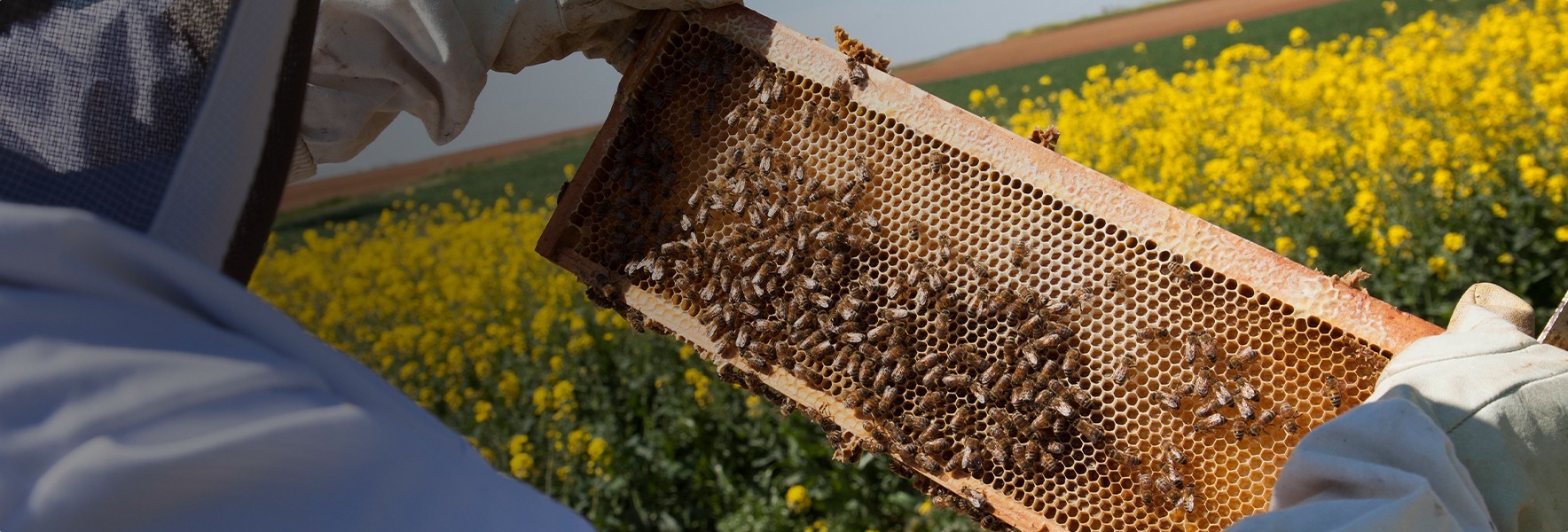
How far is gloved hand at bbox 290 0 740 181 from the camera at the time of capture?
9.39 feet

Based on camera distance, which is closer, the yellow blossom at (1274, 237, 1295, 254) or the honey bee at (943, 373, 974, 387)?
the honey bee at (943, 373, 974, 387)

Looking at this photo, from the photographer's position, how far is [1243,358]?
8.68 feet

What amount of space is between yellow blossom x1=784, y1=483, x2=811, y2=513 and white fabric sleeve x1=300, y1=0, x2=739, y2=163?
9.78 feet

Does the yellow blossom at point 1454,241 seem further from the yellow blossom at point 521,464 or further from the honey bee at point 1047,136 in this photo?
the yellow blossom at point 521,464

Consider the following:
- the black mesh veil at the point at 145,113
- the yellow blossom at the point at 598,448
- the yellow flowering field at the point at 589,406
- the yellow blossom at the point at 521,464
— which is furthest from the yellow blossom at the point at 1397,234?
the black mesh veil at the point at 145,113

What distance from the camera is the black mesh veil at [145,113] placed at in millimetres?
1126

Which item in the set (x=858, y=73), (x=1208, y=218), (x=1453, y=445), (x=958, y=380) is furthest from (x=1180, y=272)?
(x=1208, y=218)

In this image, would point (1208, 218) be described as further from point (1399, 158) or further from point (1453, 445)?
point (1453, 445)

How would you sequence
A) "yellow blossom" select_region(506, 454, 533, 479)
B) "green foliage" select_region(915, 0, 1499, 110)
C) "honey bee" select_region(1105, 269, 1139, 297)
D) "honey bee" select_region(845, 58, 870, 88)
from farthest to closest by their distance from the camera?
"green foliage" select_region(915, 0, 1499, 110)
"yellow blossom" select_region(506, 454, 533, 479)
"honey bee" select_region(845, 58, 870, 88)
"honey bee" select_region(1105, 269, 1139, 297)

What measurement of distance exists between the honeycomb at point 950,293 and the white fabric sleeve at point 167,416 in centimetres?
193

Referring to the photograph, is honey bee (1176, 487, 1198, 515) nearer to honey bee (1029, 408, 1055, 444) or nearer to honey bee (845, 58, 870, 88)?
honey bee (1029, 408, 1055, 444)

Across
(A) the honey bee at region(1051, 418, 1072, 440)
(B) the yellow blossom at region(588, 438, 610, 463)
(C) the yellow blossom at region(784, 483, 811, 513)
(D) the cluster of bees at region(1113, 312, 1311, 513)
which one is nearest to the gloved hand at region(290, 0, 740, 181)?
(A) the honey bee at region(1051, 418, 1072, 440)

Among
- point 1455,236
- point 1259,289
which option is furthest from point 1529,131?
point 1259,289

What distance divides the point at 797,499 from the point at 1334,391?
3.38 metres
